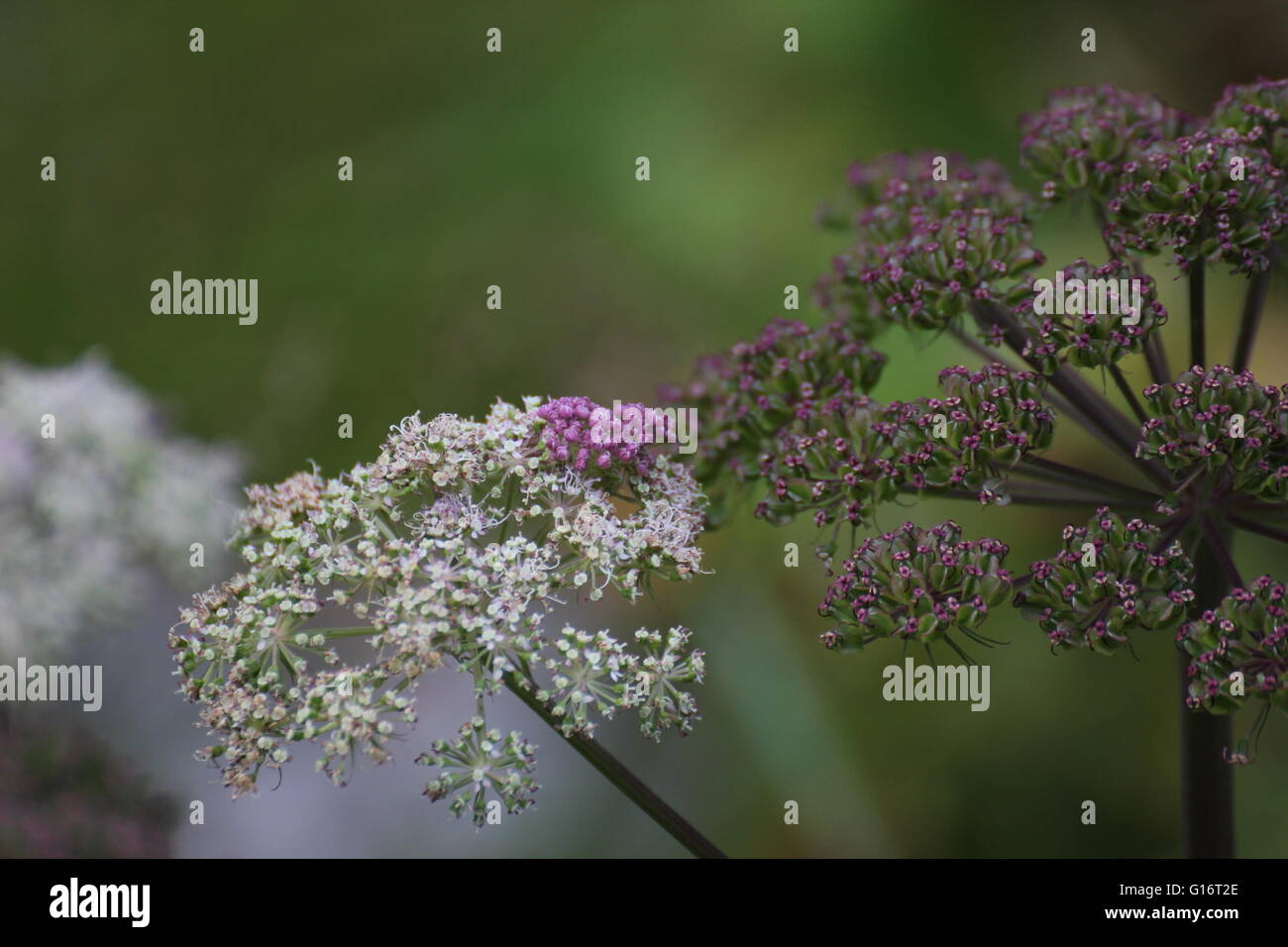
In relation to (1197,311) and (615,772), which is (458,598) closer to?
(615,772)

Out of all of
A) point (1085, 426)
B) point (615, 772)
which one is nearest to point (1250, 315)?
point (1085, 426)

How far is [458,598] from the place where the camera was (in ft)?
4.18

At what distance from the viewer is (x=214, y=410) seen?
2.80 metres

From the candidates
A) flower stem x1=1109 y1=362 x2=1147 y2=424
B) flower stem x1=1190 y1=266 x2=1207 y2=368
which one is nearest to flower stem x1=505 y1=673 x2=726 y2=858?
flower stem x1=1109 y1=362 x2=1147 y2=424

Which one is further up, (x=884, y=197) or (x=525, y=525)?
(x=884, y=197)

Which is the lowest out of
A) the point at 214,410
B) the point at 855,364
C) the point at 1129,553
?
the point at 1129,553

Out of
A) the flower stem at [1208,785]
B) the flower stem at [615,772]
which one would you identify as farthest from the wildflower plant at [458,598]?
the flower stem at [1208,785]

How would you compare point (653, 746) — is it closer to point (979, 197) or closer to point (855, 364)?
point (855, 364)

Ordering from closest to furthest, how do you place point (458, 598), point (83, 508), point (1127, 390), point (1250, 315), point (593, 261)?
point (458, 598) < point (1127, 390) < point (1250, 315) < point (83, 508) < point (593, 261)

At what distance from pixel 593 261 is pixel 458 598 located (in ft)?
6.34

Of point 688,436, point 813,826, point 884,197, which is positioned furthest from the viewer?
point 813,826

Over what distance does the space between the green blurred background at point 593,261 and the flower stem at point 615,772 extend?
1.22m
